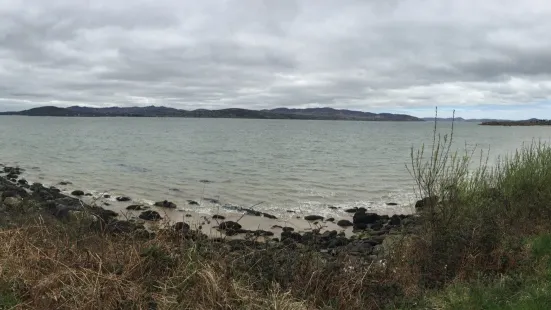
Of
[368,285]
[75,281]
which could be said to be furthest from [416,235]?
[75,281]

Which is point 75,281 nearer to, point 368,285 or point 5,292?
point 5,292

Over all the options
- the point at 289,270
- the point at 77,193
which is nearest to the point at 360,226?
the point at 289,270

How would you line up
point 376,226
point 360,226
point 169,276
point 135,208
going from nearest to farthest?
point 169,276
point 376,226
point 360,226
point 135,208

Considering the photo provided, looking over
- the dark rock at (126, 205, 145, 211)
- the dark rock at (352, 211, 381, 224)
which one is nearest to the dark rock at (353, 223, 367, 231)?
the dark rock at (352, 211, 381, 224)

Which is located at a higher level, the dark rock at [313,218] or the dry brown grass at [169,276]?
the dry brown grass at [169,276]

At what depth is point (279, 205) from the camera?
19.2m

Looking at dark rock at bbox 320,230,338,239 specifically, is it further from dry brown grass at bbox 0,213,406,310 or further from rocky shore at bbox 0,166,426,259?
dry brown grass at bbox 0,213,406,310

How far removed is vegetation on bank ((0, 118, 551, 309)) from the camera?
5426 mm

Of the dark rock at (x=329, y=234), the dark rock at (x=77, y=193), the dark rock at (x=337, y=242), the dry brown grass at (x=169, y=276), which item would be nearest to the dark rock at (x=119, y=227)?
A: the dry brown grass at (x=169, y=276)

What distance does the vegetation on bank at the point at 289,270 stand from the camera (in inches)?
214

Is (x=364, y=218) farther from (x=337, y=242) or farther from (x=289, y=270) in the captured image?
(x=289, y=270)

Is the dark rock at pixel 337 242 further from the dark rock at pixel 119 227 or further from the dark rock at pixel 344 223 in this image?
the dark rock at pixel 119 227

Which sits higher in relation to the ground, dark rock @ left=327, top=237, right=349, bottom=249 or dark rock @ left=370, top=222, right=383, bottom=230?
dark rock @ left=327, top=237, right=349, bottom=249

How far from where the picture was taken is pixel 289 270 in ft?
21.5
